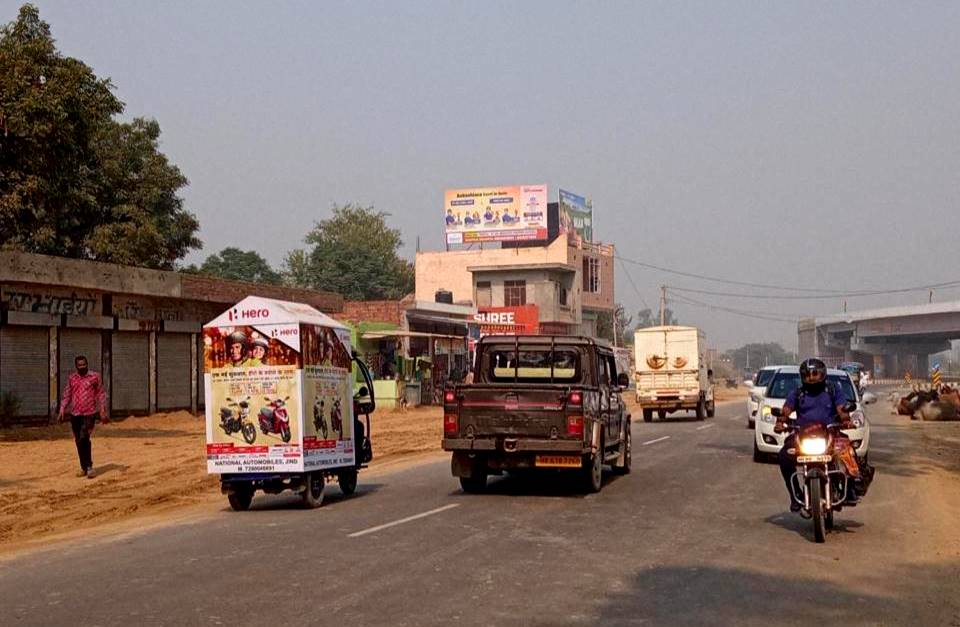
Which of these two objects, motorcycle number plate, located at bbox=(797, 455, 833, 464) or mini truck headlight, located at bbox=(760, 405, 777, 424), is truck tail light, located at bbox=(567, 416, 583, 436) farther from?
mini truck headlight, located at bbox=(760, 405, 777, 424)

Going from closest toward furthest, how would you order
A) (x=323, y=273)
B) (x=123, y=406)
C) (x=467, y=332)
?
1. (x=123, y=406)
2. (x=467, y=332)
3. (x=323, y=273)

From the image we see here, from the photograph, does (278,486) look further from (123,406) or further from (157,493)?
(123,406)

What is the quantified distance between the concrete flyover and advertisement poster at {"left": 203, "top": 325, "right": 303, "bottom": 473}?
8575cm

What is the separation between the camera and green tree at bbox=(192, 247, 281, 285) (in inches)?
3834

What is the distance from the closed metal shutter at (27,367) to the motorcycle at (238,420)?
1533cm

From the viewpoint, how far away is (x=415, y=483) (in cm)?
1712

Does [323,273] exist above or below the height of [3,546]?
above

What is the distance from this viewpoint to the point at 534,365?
16328 millimetres

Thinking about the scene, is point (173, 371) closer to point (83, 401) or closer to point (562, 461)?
point (83, 401)

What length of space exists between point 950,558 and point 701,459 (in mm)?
10623

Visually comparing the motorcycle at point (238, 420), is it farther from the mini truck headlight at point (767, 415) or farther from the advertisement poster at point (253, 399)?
the mini truck headlight at point (767, 415)

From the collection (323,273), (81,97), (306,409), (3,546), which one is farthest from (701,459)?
(323,273)

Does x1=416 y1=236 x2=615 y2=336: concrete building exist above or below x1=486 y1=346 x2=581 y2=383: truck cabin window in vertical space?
above

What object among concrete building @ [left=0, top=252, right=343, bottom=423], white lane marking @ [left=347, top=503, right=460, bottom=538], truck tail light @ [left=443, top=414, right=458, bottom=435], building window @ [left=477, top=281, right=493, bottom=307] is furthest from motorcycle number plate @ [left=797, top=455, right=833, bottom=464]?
building window @ [left=477, top=281, right=493, bottom=307]
